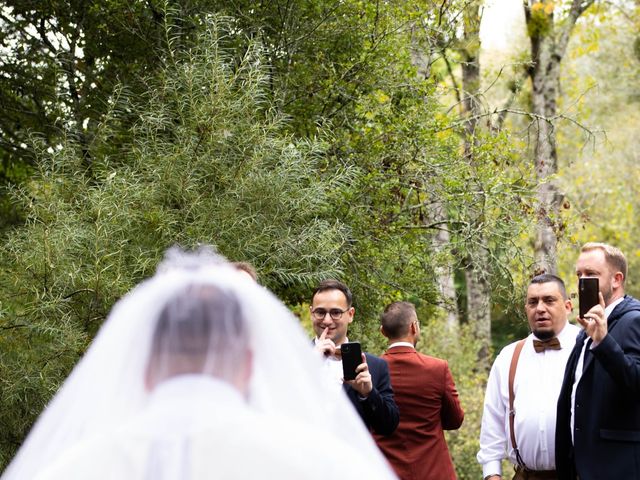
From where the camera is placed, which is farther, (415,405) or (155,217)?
(155,217)

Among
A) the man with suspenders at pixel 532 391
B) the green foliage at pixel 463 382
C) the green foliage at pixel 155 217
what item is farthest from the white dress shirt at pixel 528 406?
the green foliage at pixel 463 382

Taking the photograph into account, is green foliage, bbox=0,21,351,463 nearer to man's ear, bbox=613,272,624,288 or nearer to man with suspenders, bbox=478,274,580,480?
man with suspenders, bbox=478,274,580,480

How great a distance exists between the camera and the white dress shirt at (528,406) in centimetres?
656

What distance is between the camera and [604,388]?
241 inches

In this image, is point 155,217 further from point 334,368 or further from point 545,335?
point 545,335

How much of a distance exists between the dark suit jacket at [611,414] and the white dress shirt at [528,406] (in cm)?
33

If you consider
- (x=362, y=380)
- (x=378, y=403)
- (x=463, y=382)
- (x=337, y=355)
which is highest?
(x=337, y=355)

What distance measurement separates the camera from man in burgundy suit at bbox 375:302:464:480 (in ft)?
23.1

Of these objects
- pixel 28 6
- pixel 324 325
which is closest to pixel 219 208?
pixel 324 325

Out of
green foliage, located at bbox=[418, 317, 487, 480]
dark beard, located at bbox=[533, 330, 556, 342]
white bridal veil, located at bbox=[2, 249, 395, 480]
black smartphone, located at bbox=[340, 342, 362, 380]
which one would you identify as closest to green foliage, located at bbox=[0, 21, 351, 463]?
black smartphone, located at bbox=[340, 342, 362, 380]

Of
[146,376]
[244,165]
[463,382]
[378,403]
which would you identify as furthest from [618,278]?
[463,382]

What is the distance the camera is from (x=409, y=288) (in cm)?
1102

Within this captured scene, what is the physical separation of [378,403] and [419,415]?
85cm

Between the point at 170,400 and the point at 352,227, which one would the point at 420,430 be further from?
the point at 170,400
